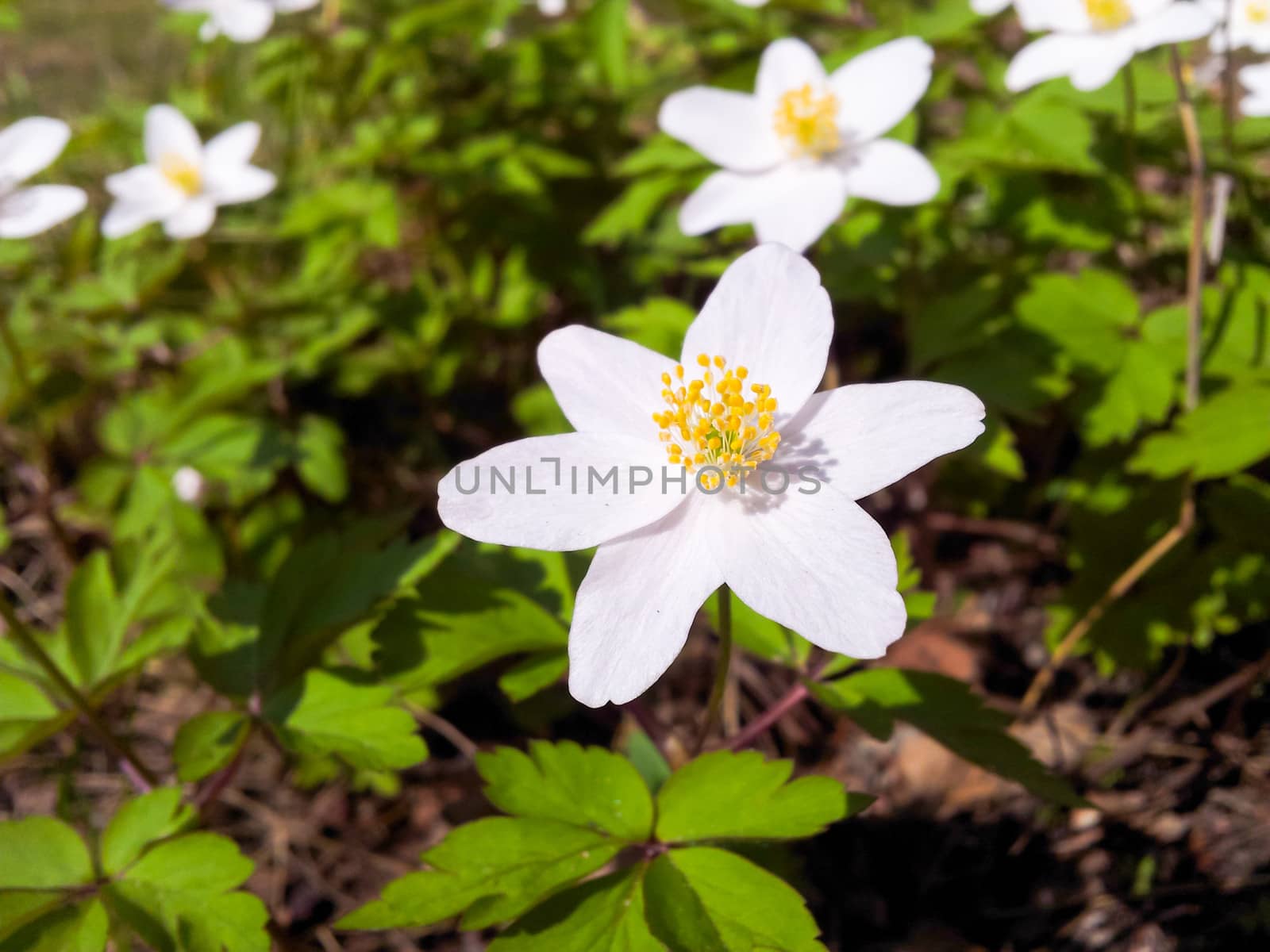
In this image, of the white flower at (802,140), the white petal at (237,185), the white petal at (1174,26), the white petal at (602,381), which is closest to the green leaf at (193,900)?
the white petal at (602,381)

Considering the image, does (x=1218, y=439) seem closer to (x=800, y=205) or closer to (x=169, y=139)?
(x=800, y=205)

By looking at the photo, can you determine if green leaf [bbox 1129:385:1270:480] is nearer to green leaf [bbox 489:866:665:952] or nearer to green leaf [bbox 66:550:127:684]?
green leaf [bbox 489:866:665:952]

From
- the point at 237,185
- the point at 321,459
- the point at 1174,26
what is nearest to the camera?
the point at 1174,26

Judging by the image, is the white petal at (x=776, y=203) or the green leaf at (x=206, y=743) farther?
the white petal at (x=776, y=203)

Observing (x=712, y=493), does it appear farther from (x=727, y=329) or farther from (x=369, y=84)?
(x=369, y=84)

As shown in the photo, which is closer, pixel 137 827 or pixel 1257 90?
pixel 137 827

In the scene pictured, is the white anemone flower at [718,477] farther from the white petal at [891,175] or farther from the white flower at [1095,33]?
the white flower at [1095,33]

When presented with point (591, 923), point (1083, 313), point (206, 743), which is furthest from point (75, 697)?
point (1083, 313)

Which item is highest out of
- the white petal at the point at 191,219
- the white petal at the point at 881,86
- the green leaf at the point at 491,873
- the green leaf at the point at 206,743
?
the white petal at the point at 191,219
